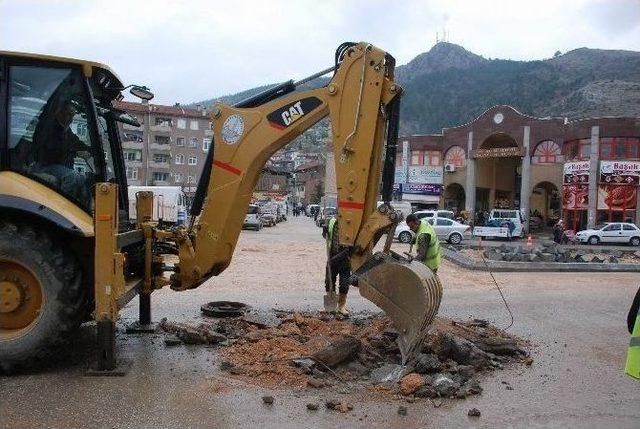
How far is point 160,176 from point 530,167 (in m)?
47.6

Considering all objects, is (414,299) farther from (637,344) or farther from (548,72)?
(548,72)

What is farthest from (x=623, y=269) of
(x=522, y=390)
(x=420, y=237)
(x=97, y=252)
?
(x=97, y=252)

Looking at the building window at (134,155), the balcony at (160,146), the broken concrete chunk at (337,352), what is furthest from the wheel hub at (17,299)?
the balcony at (160,146)

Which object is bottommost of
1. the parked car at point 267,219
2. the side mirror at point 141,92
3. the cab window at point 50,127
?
the parked car at point 267,219

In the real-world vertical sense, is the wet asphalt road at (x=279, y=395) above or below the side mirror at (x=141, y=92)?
below

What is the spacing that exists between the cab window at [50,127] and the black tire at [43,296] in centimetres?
60

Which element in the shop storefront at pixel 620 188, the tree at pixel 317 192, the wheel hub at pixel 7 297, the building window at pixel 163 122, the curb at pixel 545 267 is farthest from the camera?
the tree at pixel 317 192

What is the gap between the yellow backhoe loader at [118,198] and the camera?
5.36 meters

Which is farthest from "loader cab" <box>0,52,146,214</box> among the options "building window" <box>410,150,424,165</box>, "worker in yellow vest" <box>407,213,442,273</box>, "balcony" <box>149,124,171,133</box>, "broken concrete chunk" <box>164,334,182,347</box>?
"balcony" <box>149,124,171,133</box>

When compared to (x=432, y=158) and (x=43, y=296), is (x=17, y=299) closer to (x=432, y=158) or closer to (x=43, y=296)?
(x=43, y=296)

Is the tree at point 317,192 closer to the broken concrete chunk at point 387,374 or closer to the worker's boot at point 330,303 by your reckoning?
the worker's boot at point 330,303

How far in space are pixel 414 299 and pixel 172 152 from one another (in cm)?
7392

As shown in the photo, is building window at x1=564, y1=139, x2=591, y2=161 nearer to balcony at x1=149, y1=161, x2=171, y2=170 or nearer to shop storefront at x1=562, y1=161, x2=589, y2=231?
shop storefront at x1=562, y1=161, x2=589, y2=231

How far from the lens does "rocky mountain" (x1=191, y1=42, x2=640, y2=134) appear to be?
413 ft
